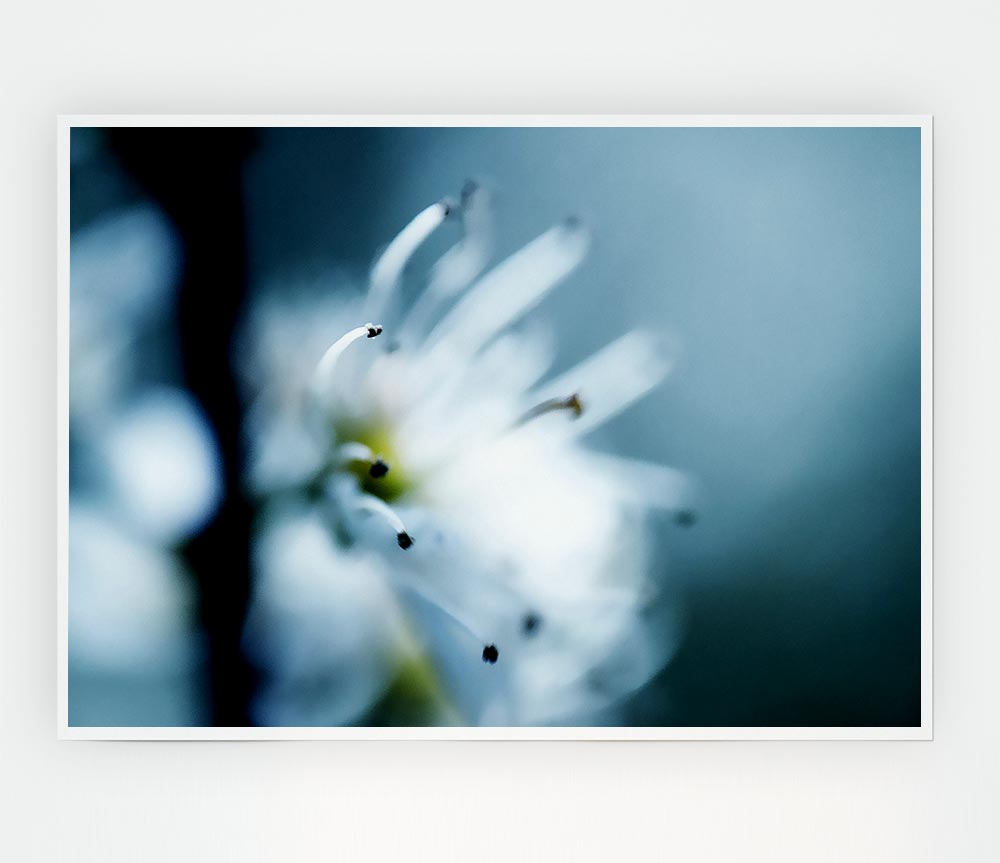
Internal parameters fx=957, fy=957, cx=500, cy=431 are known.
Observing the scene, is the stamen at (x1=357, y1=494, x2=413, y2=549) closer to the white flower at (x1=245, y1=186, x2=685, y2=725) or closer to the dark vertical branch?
the white flower at (x1=245, y1=186, x2=685, y2=725)

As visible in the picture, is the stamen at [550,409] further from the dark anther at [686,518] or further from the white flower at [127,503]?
the white flower at [127,503]

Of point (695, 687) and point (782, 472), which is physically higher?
point (782, 472)

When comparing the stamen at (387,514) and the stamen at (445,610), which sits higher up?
the stamen at (387,514)

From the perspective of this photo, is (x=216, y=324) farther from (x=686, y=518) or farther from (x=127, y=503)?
(x=686, y=518)
